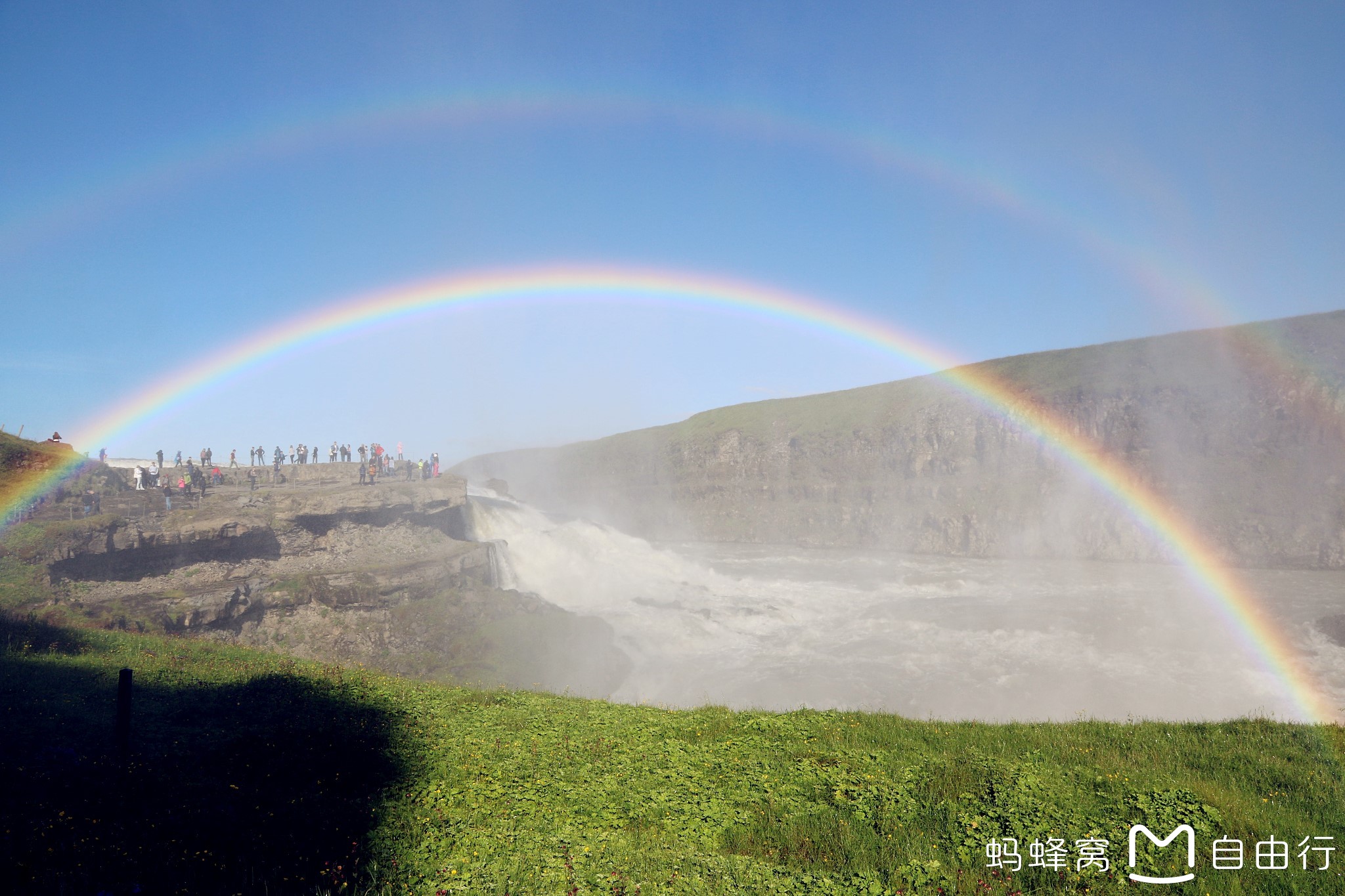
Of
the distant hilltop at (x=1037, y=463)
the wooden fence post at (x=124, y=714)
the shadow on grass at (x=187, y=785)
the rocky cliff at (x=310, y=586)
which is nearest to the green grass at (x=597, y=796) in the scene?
the shadow on grass at (x=187, y=785)

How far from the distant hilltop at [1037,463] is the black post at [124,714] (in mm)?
77628

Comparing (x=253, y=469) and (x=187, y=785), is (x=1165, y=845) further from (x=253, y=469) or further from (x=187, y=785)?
(x=253, y=469)

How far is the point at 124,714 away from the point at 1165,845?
584 inches

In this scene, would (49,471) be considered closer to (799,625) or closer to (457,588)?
(457,588)

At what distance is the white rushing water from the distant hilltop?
21.4ft

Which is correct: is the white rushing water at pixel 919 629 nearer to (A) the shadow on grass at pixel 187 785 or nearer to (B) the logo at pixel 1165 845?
(A) the shadow on grass at pixel 187 785

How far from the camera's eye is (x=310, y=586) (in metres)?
33.9

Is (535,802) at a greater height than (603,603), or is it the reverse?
(535,802)

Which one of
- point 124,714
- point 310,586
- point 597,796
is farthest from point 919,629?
point 124,714

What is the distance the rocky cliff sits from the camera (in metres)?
28.6

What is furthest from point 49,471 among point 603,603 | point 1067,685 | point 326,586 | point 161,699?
point 1067,685

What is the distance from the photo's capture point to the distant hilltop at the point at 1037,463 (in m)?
63.7

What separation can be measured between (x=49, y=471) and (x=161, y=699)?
90.4ft

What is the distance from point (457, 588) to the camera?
37.8 metres
